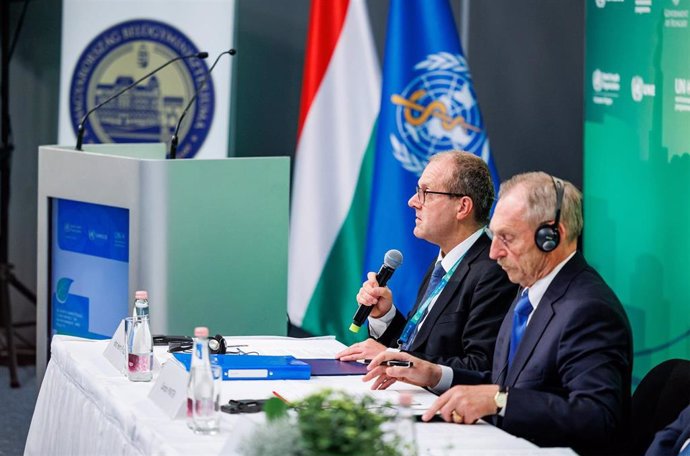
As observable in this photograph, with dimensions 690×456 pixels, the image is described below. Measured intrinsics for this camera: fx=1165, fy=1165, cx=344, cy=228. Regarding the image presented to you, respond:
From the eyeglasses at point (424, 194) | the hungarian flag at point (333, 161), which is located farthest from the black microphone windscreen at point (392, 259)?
the hungarian flag at point (333, 161)

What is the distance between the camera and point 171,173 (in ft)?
13.8

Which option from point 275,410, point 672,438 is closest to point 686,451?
point 672,438

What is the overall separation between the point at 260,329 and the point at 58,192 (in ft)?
3.16

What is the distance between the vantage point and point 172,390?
8.84 ft

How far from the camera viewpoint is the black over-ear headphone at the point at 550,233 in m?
2.84

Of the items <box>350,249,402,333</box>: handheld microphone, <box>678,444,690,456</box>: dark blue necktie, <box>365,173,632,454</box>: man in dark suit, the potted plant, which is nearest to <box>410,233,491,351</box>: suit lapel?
<box>350,249,402,333</box>: handheld microphone

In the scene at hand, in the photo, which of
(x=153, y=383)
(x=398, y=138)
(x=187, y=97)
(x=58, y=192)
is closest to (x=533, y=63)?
(x=398, y=138)

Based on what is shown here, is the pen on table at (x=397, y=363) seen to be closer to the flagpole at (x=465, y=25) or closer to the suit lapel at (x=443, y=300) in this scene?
the suit lapel at (x=443, y=300)

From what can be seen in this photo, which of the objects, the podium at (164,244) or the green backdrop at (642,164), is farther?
the green backdrop at (642,164)

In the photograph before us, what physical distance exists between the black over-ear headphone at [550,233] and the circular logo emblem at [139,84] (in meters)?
3.42

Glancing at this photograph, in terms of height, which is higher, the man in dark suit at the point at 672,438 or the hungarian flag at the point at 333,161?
the hungarian flag at the point at 333,161

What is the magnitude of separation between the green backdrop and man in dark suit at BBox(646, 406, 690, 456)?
1.77 meters

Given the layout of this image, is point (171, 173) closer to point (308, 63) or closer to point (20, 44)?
point (308, 63)

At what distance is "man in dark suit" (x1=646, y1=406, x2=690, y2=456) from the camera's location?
103 inches
